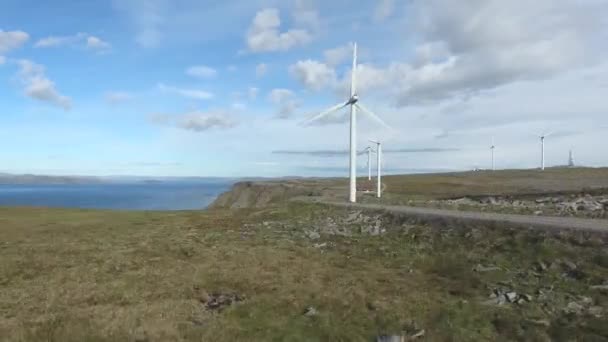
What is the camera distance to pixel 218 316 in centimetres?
1606

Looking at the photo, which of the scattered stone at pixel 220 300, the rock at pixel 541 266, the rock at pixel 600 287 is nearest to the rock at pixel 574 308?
the rock at pixel 600 287

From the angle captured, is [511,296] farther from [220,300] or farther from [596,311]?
[220,300]

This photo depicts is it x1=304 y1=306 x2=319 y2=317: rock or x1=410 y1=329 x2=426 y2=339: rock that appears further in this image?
x1=304 y1=306 x2=319 y2=317: rock

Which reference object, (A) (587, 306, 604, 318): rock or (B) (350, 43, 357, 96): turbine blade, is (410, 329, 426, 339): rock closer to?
(A) (587, 306, 604, 318): rock

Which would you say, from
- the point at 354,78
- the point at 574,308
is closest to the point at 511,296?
the point at 574,308

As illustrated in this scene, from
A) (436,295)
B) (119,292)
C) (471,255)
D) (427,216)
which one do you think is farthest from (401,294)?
(427,216)

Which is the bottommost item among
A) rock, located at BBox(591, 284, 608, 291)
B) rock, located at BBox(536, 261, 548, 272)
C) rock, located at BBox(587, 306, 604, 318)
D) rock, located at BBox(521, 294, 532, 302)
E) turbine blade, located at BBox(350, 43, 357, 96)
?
rock, located at BBox(521, 294, 532, 302)

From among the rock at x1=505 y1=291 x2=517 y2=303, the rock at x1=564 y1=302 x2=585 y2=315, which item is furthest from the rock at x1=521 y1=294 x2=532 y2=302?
the rock at x1=564 y1=302 x2=585 y2=315

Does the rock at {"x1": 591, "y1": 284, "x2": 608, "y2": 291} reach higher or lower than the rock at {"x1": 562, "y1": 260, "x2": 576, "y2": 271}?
lower

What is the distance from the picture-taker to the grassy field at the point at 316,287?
14.4 m

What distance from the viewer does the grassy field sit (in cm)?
1438

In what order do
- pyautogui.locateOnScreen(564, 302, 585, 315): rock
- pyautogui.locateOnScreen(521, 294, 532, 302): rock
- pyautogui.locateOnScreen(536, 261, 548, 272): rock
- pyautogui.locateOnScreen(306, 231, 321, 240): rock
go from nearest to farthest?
pyautogui.locateOnScreen(564, 302, 585, 315): rock
pyautogui.locateOnScreen(521, 294, 532, 302): rock
pyautogui.locateOnScreen(536, 261, 548, 272): rock
pyautogui.locateOnScreen(306, 231, 321, 240): rock

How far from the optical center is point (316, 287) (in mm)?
19328

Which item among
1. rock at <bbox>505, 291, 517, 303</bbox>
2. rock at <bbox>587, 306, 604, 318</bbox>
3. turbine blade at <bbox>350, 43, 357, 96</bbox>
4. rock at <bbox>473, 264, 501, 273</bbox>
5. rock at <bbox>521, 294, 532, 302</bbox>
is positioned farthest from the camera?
turbine blade at <bbox>350, 43, 357, 96</bbox>
